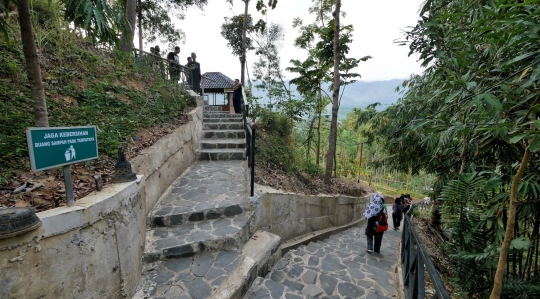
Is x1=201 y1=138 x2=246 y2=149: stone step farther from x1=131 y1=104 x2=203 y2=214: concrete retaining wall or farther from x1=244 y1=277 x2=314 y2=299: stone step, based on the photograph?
x1=244 y1=277 x2=314 y2=299: stone step

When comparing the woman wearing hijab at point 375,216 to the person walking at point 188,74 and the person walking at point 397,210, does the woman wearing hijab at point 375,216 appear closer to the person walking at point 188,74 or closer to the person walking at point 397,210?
the person walking at point 397,210

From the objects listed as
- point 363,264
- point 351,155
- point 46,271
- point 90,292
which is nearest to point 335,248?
point 363,264

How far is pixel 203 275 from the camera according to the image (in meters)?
2.84

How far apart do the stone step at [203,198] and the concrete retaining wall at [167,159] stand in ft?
0.57

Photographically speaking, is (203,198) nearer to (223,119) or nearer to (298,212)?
(298,212)

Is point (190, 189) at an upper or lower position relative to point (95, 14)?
lower

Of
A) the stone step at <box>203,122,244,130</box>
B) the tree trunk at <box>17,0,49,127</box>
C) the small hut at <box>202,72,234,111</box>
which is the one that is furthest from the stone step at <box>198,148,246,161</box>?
the small hut at <box>202,72,234,111</box>

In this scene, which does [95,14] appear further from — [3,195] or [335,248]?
[335,248]

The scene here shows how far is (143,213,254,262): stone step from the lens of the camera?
308 centimetres

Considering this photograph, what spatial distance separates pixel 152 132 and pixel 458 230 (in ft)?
17.6

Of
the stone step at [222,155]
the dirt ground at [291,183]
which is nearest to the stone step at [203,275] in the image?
the dirt ground at [291,183]

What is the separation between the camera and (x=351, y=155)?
28297 mm

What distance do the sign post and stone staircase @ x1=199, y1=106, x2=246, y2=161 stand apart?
435cm

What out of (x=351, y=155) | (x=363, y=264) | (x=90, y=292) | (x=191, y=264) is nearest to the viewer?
(x=90, y=292)
